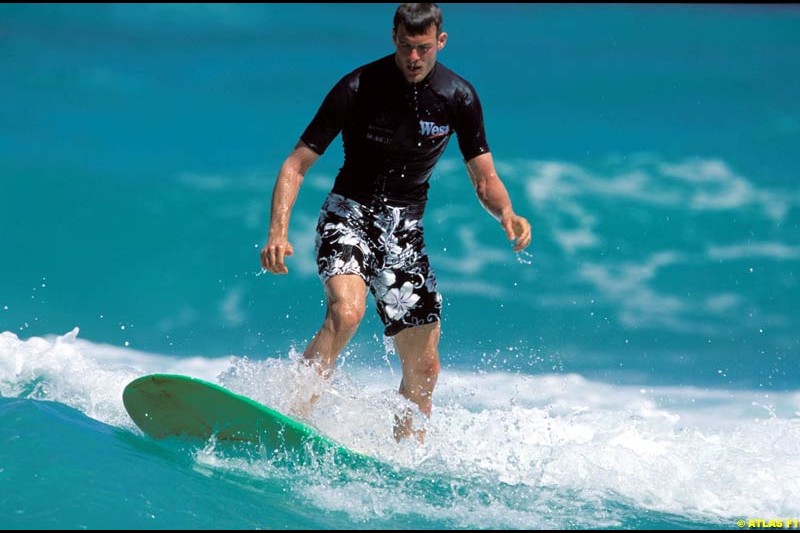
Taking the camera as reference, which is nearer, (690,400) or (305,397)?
(305,397)

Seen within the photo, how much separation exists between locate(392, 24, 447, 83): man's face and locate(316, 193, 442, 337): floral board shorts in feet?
2.41

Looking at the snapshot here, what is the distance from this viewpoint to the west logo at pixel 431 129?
5.11 metres

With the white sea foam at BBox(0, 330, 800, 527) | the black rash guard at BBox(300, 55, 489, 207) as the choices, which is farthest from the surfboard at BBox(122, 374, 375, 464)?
the black rash guard at BBox(300, 55, 489, 207)

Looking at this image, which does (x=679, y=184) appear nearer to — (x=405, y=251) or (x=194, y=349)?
(x=194, y=349)

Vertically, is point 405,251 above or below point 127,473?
above

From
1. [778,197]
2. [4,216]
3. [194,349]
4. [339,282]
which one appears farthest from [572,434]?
[4,216]

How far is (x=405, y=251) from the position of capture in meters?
5.27

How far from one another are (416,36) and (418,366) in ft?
5.92

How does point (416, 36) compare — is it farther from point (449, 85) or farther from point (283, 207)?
point (283, 207)

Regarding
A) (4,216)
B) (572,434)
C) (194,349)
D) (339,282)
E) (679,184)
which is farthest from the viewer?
(679,184)

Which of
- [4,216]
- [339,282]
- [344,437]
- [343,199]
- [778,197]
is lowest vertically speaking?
[344,437]

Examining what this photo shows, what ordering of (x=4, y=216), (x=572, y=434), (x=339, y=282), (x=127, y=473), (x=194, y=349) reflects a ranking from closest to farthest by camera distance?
(x=127, y=473) < (x=339, y=282) < (x=572, y=434) < (x=194, y=349) < (x=4, y=216)

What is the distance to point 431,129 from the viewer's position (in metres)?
5.14

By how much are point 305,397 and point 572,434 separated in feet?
8.46
